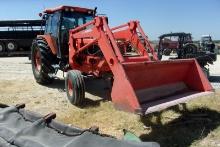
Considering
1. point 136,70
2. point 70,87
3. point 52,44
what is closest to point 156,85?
point 136,70

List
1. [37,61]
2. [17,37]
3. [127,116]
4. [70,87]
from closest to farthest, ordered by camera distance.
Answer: [127,116]
[70,87]
[37,61]
[17,37]

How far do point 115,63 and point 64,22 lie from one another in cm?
372

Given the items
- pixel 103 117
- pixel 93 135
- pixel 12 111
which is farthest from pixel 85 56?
pixel 93 135

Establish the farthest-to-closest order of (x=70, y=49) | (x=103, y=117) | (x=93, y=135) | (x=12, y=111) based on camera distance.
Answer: (x=70, y=49) → (x=103, y=117) → (x=12, y=111) → (x=93, y=135)

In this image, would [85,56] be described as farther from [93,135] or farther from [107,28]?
[93,135]

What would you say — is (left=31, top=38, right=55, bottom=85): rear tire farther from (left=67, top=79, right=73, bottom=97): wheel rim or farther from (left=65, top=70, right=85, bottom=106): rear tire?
(left=65, top=70, right=85, bottom=106): rear tire

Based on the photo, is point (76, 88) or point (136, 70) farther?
point (76, 88)

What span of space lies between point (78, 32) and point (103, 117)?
2.66 metres

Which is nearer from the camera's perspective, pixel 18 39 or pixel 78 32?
pixel 78 32

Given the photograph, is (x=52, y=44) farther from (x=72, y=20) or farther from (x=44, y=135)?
(x=44, y=135)

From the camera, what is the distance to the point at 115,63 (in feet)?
20.4

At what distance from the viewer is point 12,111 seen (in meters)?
4.65

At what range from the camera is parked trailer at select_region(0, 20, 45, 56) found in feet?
76.6

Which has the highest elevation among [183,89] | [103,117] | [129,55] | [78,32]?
[78,32]
